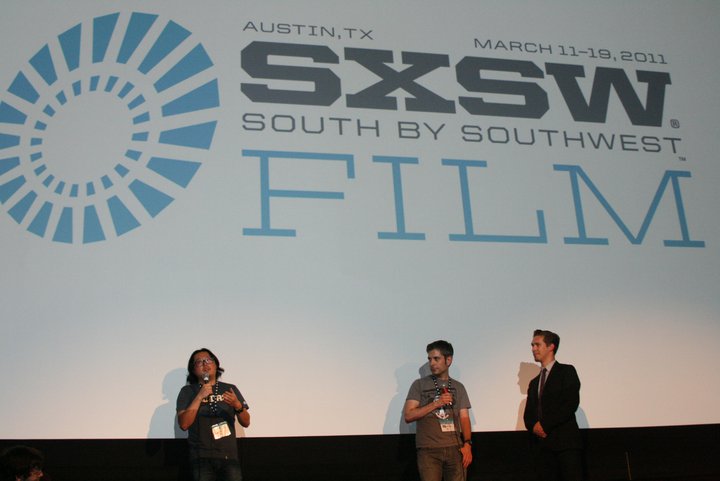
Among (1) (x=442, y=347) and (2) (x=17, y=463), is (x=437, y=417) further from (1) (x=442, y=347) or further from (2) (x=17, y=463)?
(2) (x=17, y=463)

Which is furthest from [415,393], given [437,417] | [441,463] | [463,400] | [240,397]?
[240,397]

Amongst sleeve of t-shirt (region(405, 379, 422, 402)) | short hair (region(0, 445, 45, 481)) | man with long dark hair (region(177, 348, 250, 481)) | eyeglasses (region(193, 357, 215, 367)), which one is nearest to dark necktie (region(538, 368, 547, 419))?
sleeve of t-shirt (region(405, 379, 422, 402))

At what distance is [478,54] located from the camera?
6.17m

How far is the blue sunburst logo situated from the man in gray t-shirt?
1936mm

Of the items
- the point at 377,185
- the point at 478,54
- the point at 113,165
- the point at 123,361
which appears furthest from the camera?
the point at 478,54

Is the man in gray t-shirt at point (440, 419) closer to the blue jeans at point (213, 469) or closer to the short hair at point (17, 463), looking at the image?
the blue jeans at point (213, 469)

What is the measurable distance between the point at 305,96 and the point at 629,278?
2.55 meters

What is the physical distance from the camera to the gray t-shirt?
188 inches

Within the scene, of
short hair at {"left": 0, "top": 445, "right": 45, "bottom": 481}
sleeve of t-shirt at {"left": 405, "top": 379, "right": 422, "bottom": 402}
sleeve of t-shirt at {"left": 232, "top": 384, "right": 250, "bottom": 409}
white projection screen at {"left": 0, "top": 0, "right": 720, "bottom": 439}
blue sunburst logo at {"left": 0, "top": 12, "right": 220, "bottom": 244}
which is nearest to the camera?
short hair at {"left": 0, "top": 445, "right": 45, "bottom": 481}

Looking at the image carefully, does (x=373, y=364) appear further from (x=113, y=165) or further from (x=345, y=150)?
(x=113, y=165)

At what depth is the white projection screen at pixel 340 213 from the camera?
501 cm

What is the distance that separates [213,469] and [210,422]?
0.25m

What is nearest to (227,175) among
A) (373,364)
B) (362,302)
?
(362,302)

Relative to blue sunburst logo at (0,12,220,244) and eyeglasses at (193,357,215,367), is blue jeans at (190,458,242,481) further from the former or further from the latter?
blue sunburst logo at (0,12,220,244)
